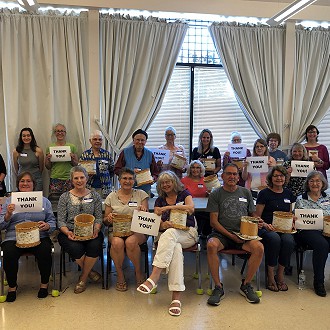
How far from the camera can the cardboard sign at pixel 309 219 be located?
11.1 feet

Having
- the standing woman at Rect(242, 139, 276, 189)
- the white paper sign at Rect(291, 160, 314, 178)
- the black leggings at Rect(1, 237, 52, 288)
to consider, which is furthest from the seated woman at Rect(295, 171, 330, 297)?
the black leggings at Rect(1, 237, 52, 288)

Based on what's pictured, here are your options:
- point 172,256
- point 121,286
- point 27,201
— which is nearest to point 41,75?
point 27,201

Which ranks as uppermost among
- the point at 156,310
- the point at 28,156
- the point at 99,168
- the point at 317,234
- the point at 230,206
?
the point at 28,156

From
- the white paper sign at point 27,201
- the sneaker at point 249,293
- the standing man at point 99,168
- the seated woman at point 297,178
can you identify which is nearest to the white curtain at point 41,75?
the standing man at point 99,168

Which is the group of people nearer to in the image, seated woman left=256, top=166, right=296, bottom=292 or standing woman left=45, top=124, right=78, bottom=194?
seated woman left=256, top=166, right=296, bottom=292

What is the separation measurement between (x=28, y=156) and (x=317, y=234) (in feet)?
11.4

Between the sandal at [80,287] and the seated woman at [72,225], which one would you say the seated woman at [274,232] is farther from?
the sandal at [80,287]

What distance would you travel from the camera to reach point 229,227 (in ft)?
11.0

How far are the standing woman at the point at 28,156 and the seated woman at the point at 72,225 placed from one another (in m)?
1.28

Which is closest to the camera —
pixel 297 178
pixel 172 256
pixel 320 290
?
pixel 172 256

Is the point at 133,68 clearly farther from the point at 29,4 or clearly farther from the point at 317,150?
the point at 317,150

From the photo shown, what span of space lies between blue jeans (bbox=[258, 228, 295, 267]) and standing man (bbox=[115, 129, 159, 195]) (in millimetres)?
1489

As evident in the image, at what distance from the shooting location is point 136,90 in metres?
5.04

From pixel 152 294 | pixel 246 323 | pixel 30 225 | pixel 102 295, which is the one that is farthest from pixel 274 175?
pixel 30 225
